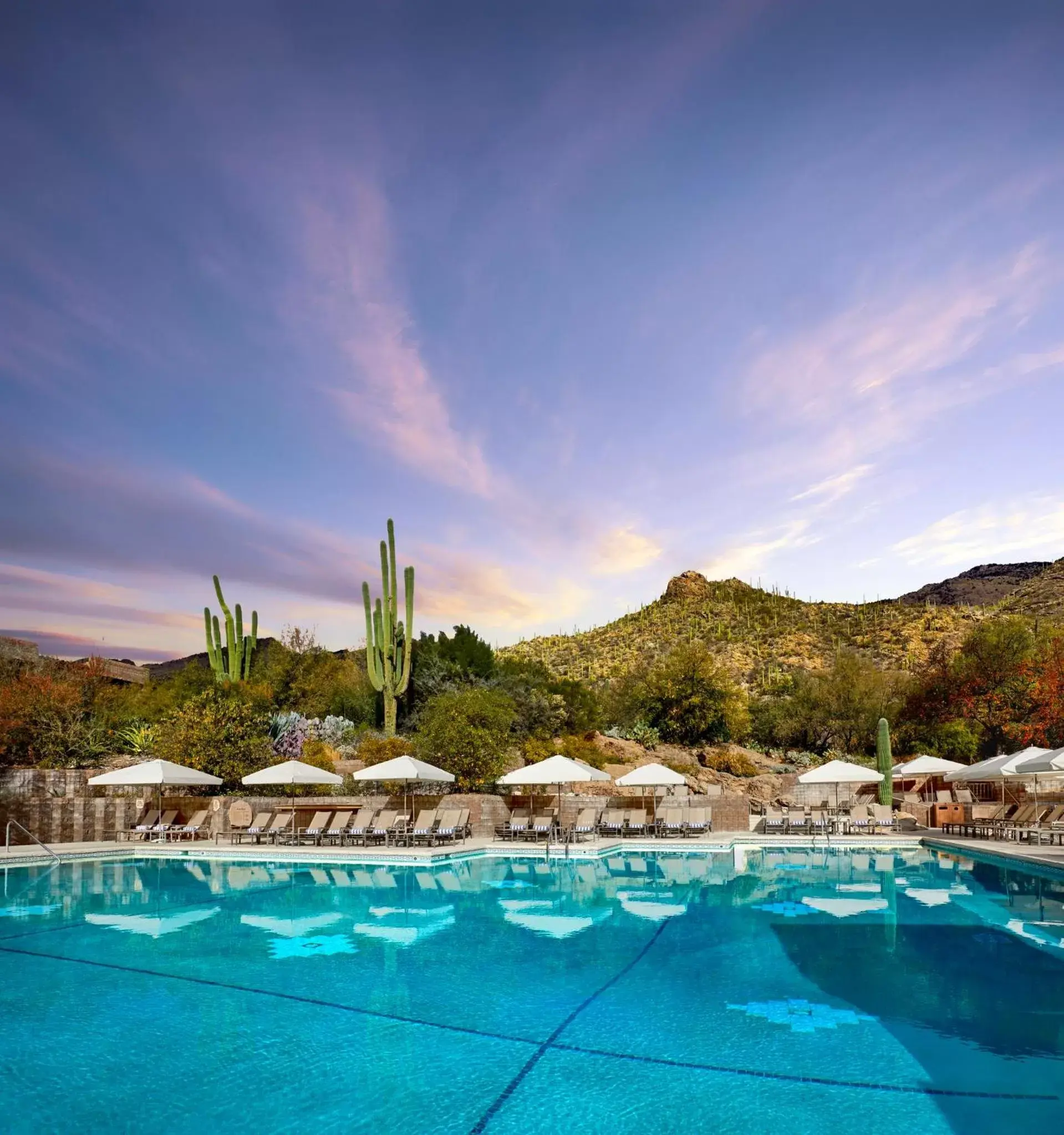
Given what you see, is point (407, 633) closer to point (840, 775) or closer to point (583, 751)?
point (583, 751)

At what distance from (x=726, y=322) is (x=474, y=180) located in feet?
20.0

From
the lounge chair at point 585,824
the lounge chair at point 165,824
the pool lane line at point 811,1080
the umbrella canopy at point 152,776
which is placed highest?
the umbrella canopy at point 152,776

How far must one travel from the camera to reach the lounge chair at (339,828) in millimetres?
17047

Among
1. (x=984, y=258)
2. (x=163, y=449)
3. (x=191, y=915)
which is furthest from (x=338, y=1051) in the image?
(x=163, y=449)

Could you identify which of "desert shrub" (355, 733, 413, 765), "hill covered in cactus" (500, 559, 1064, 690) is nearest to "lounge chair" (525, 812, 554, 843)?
"desert shrub" (355, 733, 413, 765)

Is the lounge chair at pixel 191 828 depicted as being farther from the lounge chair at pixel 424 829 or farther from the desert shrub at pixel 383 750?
the lounge chair at pixel 424 829

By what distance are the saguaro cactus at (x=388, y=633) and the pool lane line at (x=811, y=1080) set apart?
19.0 m

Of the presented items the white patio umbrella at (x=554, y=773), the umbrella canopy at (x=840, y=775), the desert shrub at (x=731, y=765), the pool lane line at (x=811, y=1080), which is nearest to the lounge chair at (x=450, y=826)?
the white patio umbrella at (x=554, y=773)

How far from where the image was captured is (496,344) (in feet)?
65.7

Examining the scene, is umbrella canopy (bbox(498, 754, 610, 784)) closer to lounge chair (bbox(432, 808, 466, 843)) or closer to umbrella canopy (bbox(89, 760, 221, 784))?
lounge chair (bbox(432, 808, 466, 843))

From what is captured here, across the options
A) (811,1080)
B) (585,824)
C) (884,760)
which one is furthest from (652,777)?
(811,1080)

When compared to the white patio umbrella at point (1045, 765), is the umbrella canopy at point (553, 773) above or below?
above

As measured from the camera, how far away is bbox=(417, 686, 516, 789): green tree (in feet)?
66.2

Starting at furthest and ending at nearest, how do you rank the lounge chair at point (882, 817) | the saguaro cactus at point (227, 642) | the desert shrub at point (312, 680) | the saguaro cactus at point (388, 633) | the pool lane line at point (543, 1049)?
the desert shrub at point (312, 680) → the saguaro cactus at point (227, 642) → the saguaro cactus at point (388, 633) → the lounge chair at point (882, 817) → the pool lane line at point (543, 1049)
